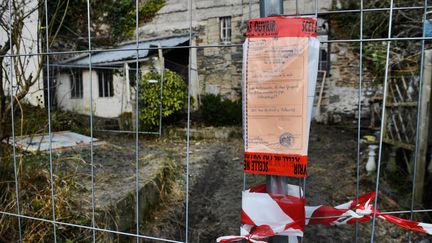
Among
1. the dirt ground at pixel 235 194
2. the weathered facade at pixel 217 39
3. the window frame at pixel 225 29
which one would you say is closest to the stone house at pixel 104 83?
the weathered facade at pixel 217 39

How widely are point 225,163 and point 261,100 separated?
176 inches

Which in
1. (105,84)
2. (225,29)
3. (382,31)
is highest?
(225,29)

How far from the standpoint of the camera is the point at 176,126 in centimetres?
828

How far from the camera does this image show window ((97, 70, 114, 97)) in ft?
31.1

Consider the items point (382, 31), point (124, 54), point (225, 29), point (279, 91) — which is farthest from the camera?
point (225, 29)

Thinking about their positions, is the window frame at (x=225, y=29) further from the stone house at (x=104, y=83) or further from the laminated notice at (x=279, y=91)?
the laminated notice at (x=279, y=91)

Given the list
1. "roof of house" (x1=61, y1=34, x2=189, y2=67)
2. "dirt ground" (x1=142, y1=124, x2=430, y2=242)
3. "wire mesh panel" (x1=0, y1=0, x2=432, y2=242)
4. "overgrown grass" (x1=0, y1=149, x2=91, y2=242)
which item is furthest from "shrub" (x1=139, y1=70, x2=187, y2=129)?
"overgrown grass" (x1=0, y1=149, x2=91, y2=242)

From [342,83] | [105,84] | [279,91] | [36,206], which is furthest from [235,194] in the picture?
Result: [105,84]

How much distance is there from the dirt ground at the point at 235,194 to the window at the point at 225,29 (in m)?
4.50

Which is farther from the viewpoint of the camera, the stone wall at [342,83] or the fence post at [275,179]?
the stone wall at [342,83]

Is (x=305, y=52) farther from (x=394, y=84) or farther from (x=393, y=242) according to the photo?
(x=394, y=84)

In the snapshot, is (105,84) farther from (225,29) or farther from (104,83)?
(225,29)

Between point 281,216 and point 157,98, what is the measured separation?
7.05 metres

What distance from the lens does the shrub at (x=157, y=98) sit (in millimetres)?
7840
